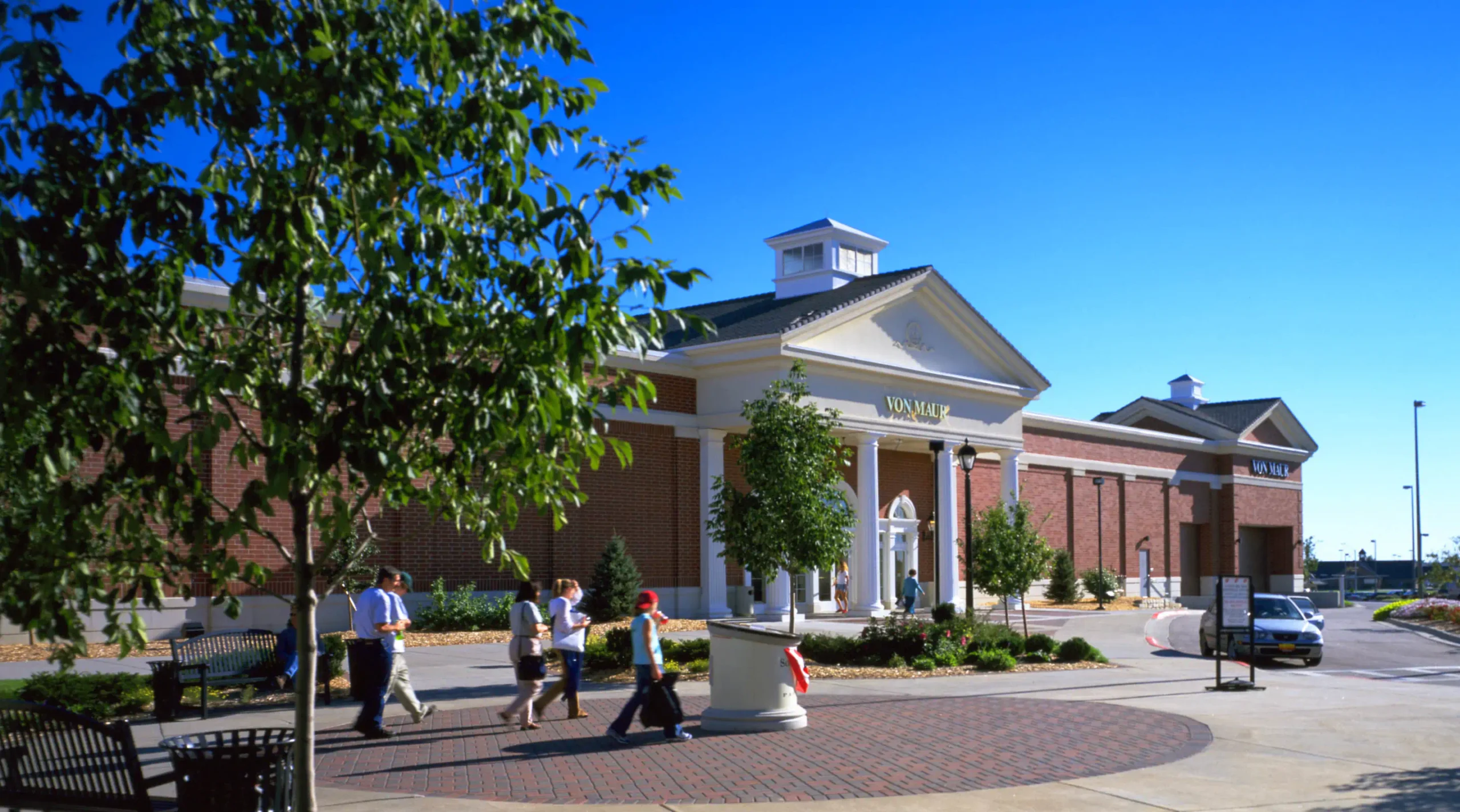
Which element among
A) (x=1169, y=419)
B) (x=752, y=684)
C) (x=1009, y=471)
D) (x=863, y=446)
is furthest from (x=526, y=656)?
(x=1169, y=419)

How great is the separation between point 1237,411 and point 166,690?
187ft

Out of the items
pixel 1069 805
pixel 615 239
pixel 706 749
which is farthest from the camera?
pixel 706 749

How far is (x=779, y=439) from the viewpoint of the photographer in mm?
20391

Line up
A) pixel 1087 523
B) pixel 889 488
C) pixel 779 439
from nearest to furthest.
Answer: pixel 779 439 < pixel 889 488 < pixel 1087 523

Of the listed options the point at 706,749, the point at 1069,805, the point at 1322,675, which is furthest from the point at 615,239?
the point at 1322,675

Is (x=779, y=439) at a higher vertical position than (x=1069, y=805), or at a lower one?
higher

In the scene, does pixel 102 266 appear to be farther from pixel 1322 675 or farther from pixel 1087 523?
pixel 1087 523

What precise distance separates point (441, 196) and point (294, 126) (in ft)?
2.29

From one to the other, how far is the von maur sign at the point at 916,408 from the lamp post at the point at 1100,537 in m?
10.2

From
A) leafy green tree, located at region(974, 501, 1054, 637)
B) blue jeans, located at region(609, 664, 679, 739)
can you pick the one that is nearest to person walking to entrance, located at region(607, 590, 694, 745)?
blue jeans, located at region(609, 664, 679, 739)

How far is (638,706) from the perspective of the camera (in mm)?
12305

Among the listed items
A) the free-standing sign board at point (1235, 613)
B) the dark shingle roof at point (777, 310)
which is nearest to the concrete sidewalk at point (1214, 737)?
the free-standing sign board at point (1235, 613)

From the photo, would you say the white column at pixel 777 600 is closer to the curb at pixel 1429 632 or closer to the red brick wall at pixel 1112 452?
the red brick wall at pixel 1112 452

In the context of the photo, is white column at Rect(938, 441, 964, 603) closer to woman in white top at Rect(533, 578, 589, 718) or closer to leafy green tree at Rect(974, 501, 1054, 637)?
leafy green tree at Rect(974, 501, 1054, 637)
